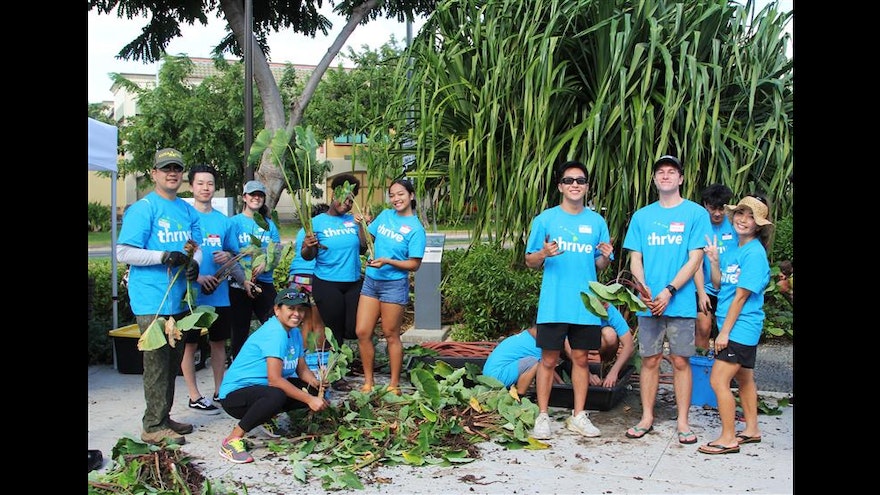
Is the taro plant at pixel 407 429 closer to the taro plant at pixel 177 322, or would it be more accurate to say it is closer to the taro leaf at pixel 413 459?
the taro leaf at pixel 413 459

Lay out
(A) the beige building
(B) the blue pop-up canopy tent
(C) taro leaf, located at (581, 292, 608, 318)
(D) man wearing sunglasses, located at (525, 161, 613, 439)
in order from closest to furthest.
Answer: (C) taro leaf, located at (581, 292, 608, 318) → (D) man wearing sunglasses, located at (525, 161, 613, 439) → (B) the blue pop-up canopy tent → (A) the beige building

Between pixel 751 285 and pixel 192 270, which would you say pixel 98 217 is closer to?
pixel 192 270

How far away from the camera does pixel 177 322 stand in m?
5.03

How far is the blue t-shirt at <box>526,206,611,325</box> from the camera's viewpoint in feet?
17.3

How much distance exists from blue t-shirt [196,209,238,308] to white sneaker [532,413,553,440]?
2388 mm

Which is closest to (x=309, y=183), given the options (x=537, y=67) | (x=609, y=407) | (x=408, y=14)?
(x=537, y=67)

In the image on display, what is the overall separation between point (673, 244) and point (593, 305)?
65cm

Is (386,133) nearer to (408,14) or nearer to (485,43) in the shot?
(485,43)

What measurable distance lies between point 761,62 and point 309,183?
4.06 metres

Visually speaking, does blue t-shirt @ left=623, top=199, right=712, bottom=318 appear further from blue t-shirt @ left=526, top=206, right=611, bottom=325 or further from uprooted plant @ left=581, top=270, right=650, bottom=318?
blue t-shirt @ left=526, top=206, right=611, bottom=325

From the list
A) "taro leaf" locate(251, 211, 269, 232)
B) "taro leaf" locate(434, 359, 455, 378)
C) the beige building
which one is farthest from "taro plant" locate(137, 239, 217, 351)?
the beige building

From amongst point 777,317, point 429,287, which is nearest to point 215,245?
point 429,287

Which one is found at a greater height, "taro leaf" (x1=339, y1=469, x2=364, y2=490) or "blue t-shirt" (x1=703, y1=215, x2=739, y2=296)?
"blue t-shirt" (x1=703, y1=215, x2=739, y2=296)

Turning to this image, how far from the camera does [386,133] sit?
7.83 metres
